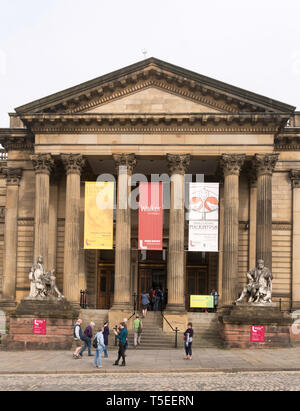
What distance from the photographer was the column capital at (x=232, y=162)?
3344 centimetres

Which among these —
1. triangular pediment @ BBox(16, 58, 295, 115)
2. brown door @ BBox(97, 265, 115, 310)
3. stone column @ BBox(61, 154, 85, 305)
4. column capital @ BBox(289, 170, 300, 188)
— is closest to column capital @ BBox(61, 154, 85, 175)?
stone column @ BBox(61, 154, 85, 305)

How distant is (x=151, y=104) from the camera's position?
1356 inches

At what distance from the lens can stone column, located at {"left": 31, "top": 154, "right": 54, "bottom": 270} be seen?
109ft

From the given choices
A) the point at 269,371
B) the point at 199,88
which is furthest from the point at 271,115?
the point at 269,371

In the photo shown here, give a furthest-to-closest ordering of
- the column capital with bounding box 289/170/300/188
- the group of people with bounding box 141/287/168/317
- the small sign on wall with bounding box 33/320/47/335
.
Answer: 1. the column capital with bounding box 289/170/300/188
2. the group of people with bounding box 141/287/168/317
3. the small sign on wall with bounding box 33/320/47/335

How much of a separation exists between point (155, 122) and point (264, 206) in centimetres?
751

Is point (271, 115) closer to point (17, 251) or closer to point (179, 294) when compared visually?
point (179, 294)

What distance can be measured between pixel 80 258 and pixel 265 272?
1145 centimetres

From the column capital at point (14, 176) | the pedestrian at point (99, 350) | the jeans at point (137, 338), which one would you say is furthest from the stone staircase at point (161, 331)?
the column capital at point (14, 176)

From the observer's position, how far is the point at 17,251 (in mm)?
37250

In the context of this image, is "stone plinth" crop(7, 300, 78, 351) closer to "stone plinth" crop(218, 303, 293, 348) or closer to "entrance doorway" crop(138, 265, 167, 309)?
"stone plinth" crop(218, 303, 293, 348)

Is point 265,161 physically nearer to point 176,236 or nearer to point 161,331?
point 176,236

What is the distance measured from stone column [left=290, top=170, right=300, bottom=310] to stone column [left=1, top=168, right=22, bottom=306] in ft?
54.4

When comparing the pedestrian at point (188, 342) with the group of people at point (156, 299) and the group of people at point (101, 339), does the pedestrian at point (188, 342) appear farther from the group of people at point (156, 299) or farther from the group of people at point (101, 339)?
the group of people at point (156, 299)
